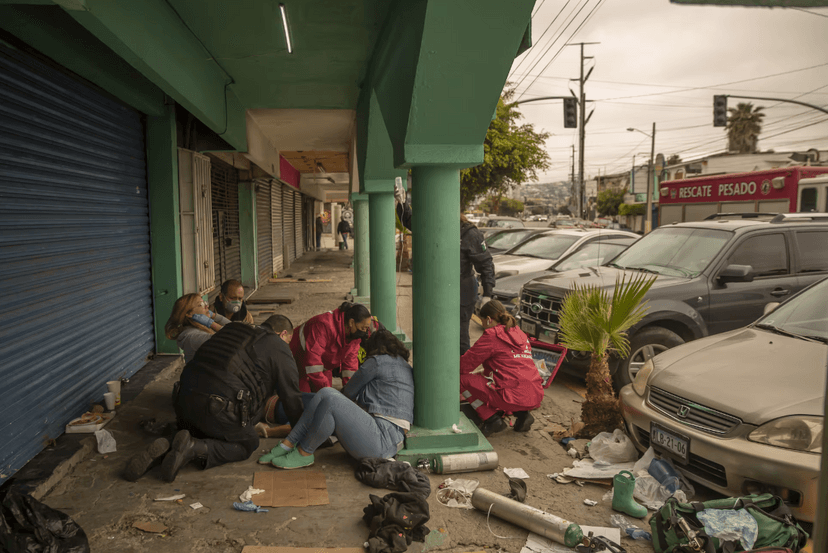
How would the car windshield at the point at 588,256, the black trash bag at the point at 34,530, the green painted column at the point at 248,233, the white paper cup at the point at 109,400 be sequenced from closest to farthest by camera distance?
the black trash bag at the point at 34,530
the white paper cup at the point at 109,400
the car windshield at the point at 588,256
the green painted column at the point at 248,233

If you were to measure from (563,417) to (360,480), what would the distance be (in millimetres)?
2486

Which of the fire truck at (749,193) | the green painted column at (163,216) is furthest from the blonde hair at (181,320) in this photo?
the fire truck at (749,193)

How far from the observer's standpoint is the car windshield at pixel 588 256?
30.1 ft

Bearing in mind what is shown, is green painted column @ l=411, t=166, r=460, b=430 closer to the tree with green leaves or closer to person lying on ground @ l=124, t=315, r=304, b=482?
person lying on ground @ l=124, t=315, r=304, b=482

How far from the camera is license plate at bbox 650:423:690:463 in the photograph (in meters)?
3.83

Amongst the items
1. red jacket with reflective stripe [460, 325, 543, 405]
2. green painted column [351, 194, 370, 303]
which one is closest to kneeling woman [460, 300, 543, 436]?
red jacket with reflective stripe [460, 325, 543, 405]

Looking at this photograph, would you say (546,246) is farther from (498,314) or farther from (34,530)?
(34,530)

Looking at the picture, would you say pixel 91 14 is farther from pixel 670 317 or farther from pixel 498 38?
pixel 670 317

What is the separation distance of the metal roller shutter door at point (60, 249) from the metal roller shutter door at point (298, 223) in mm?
16256

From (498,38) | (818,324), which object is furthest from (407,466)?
(818,324)

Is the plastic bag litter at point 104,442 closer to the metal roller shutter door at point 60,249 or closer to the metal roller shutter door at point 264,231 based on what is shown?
the metal roller shutter door at point 60,249

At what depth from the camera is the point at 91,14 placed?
10.3 ft

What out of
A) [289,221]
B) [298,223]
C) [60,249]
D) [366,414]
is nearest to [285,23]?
[60,249]

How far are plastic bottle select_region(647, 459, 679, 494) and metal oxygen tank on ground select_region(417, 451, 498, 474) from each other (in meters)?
1.10
